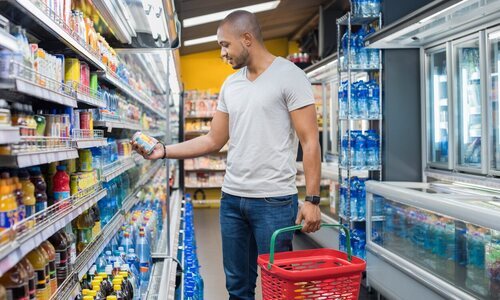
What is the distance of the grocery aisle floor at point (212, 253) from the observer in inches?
196

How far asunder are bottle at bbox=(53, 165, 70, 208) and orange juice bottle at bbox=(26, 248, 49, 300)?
1.32ft

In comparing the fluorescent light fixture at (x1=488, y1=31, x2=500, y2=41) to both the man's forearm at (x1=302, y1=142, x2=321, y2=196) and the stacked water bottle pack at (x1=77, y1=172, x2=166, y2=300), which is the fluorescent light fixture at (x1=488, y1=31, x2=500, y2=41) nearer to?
the man's forearm at (x1=302, y1=142, x2=321, y2=196)

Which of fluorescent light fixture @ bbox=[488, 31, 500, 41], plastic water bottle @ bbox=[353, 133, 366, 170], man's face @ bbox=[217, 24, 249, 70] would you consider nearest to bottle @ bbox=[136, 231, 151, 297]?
man's face @ bbox=[217, 24, 249, 70]

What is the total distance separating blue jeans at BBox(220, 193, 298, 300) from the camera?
2.62m

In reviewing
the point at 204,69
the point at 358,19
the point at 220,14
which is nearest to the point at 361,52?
the point at 358,19

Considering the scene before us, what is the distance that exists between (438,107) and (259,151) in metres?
2.70

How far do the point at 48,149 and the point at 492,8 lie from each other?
9.94 ft

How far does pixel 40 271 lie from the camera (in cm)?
184

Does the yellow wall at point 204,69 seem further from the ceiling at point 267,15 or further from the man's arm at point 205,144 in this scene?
the man's arm at point 205,144

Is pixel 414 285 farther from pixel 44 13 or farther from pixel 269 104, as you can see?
pixel 44 13

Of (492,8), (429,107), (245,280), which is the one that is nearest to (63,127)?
(245,280)

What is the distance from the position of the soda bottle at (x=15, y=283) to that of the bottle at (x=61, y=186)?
0.68 meters

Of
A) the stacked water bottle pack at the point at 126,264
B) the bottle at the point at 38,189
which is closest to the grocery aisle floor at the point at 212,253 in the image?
the stacked water bottle pack at the point at 126,264

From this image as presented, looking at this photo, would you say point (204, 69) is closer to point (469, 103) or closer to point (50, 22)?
point (469, 103)
